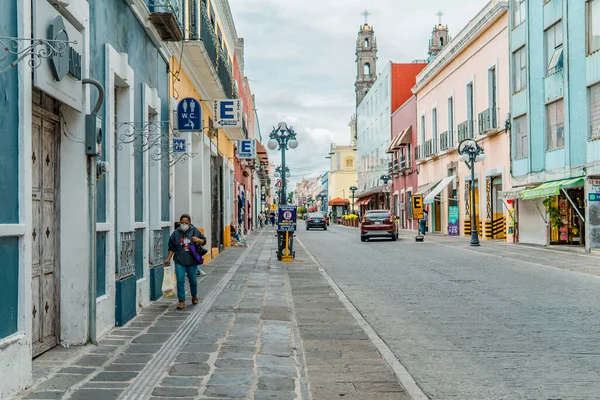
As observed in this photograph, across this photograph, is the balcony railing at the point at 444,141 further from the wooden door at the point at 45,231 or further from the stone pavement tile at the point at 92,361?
the stone pavement tile at the point at 92,361

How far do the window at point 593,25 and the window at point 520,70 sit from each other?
5.32 meters

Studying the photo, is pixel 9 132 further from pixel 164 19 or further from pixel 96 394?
pixel 164 19

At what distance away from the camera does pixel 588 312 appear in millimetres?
9758

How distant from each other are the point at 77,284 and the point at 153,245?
3960 millimetres

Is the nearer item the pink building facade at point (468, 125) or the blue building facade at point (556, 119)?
the blue building facade at point (556, 119)

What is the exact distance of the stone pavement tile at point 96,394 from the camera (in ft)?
17.7

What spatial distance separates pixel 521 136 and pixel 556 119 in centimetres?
354

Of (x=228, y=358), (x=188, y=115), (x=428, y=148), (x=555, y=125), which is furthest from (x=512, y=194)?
(x=228, y=358)

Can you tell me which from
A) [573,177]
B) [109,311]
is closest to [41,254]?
[109,311]

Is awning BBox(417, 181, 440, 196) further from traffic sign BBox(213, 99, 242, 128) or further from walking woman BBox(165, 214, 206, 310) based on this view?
walking woman BBox(165, 214, 206, 310)

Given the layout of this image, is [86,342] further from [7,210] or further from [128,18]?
[128,18]

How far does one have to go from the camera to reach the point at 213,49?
18.4m

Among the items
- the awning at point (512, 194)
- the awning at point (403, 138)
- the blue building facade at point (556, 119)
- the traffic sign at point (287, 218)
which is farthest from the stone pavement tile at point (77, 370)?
the awning at point (403, 138)

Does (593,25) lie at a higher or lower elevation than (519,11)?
lower
